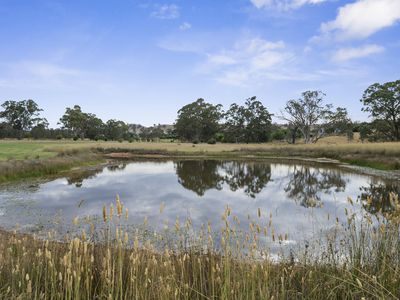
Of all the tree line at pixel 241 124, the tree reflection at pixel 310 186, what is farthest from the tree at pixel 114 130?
the tree reflection at pixel 310 186

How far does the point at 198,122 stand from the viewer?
8562cm

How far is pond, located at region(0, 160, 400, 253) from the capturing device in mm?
11469

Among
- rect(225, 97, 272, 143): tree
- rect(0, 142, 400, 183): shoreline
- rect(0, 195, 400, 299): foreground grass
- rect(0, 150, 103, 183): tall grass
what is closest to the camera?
rect(0, 195, 400, 299): foreground grass

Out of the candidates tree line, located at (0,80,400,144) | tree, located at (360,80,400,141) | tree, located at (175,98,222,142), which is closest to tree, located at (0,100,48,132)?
tree line, located at (0,80,400,144)

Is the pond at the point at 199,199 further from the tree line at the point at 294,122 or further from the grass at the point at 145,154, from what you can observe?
the tree line at the point at 294,122

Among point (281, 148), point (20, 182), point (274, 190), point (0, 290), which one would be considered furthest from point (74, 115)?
point (0, 290)

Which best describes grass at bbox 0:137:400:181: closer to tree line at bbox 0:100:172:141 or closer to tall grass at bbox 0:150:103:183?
tall grass at bbox 0:150:103:183

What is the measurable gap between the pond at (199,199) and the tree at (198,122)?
60455 millimetres

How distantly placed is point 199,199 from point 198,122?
69763 millimetres

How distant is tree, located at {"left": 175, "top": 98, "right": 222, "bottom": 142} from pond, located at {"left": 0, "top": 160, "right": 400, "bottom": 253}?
198ft

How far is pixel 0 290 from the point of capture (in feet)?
12.3

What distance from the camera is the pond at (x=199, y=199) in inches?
452

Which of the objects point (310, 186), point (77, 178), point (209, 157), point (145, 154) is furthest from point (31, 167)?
point (209, 157)

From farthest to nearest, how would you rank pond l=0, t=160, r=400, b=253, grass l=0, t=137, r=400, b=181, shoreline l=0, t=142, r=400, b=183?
1. grass l=0, t=137, r=400, b=181
2. shoreline l=0, t=142, r=400, b=183
3. pond l=0, t=160, r=400, b=253
